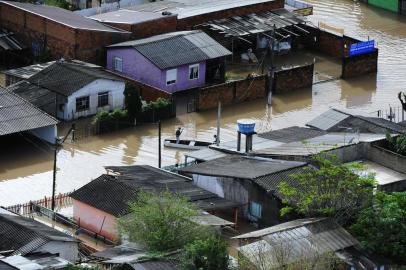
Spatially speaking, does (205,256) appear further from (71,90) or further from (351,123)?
(71,90)

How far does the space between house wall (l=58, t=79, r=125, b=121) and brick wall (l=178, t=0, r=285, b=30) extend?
799cm

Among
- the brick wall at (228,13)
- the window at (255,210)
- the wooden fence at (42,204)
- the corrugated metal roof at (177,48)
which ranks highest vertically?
the brick wall at (228,13)

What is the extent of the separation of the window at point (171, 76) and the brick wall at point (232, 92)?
1.97m

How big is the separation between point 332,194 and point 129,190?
272 inches

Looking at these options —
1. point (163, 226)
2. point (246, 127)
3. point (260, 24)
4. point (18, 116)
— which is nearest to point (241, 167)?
point (246, 127)

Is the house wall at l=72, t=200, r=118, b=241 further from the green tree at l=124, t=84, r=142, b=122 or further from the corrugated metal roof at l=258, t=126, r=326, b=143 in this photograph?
the green tree at l=124, t=84, r=142, b=122

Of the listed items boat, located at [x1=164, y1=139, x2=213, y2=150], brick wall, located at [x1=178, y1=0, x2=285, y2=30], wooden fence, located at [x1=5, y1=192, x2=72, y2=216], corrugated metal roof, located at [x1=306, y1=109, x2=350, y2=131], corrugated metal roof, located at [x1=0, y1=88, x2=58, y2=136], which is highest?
brick wall, located at [x1=178, y1=0, x2=285, y2=30]

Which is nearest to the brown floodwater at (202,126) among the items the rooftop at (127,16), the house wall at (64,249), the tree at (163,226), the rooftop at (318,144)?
the rooftop at (318,144)

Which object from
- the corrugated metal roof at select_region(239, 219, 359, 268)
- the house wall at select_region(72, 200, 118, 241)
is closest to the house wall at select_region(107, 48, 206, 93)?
the house wall at select_region(72, 200, 118, 241)

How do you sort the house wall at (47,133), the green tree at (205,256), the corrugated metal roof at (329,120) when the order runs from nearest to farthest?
the green tree at (205,256)
the corrugated metal roof at (329,120)
the house wall at (47,133)

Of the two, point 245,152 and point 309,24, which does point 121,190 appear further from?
point 309,24

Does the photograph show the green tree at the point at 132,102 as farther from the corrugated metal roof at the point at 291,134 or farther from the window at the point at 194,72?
the corrugated metal roof at the point at 291,134

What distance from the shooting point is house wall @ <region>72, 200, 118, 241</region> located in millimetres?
45562

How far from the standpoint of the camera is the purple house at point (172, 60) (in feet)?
202
